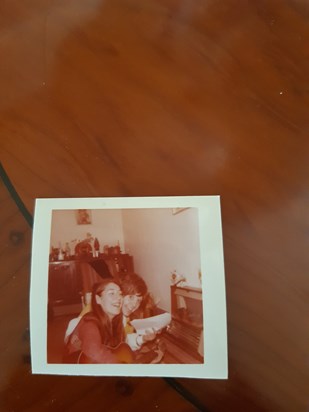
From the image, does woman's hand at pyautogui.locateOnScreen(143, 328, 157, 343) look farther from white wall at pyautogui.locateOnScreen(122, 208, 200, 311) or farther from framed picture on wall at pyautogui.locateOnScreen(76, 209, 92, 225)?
framed picture on wall at pyautogui.locateOnScreen(76, 209, 92, 225)

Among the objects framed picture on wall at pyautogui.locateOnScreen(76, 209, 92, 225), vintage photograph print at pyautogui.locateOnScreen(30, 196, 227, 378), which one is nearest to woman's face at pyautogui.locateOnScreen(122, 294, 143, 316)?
vintage photograph print at pyautogui.locateOnScreen(30, 196, 227, 378)

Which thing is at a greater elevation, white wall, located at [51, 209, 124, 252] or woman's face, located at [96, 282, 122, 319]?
white wall, located at [51, 209, 124, 252]

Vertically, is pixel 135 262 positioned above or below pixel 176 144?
below

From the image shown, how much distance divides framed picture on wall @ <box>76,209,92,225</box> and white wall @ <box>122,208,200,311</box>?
0.15ft

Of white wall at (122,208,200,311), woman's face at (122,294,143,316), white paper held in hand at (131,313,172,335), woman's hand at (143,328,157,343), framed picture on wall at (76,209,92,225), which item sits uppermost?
framed picture on wall at (76,209,92,225)

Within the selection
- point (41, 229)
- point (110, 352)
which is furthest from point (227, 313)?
point (41, 229)

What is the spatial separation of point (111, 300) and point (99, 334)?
0.15ft

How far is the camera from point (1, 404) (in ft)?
1.71

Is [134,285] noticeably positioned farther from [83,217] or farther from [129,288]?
[83,217]

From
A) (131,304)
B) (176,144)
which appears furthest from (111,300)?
(176,144)

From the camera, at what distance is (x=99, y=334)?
1.71ft

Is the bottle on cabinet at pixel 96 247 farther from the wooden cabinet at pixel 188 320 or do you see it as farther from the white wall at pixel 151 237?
the wooden cabinet at pixel 188 320

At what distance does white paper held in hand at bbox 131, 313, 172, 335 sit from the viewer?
0.52 metres

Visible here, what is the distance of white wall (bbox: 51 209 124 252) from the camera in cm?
54
